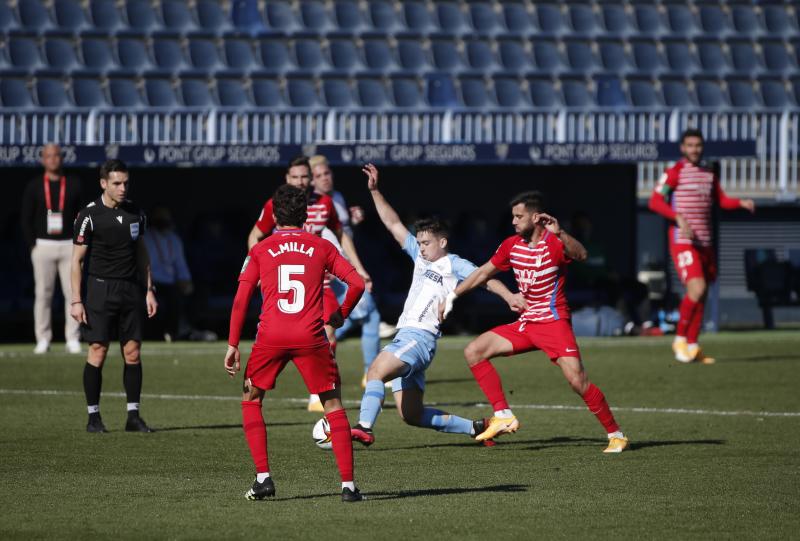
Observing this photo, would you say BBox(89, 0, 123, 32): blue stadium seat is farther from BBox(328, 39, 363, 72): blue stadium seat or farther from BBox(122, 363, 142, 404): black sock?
BBox(122, 363, 142, 404): black sock

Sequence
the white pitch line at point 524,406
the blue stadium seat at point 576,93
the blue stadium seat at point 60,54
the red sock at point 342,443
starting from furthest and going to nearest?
the blue stadium seat at point 576,93, the blue stadium seat at point 60,54, the white pitch line at point 524,406, the red sock at point 342,443

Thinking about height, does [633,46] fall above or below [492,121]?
above

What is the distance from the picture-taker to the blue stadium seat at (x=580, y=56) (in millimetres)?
27703

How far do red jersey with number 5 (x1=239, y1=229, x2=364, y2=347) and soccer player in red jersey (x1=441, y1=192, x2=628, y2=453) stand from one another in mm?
2032

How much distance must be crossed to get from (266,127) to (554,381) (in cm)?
946

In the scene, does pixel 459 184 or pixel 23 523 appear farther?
pixel 459 184

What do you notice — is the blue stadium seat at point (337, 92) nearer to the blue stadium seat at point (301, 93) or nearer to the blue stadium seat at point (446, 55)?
the blue stadium seat at point (301, 93)

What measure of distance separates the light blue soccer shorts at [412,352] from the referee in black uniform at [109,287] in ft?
6.17

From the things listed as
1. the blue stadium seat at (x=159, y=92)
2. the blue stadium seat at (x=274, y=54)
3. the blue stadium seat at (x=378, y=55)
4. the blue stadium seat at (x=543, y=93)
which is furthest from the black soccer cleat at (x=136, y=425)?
the blue stadium seat at (x=543, y=93)

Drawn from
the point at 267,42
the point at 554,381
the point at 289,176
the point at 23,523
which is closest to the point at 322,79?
the point at 267,42

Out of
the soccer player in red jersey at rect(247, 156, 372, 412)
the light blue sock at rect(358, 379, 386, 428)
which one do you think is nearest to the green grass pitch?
the light blue sock at rect(358, 379, 386, 428)

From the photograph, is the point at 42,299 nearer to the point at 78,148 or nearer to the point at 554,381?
the point at 78,148

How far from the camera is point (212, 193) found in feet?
68.0

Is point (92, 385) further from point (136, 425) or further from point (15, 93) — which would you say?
point (15, 93)
